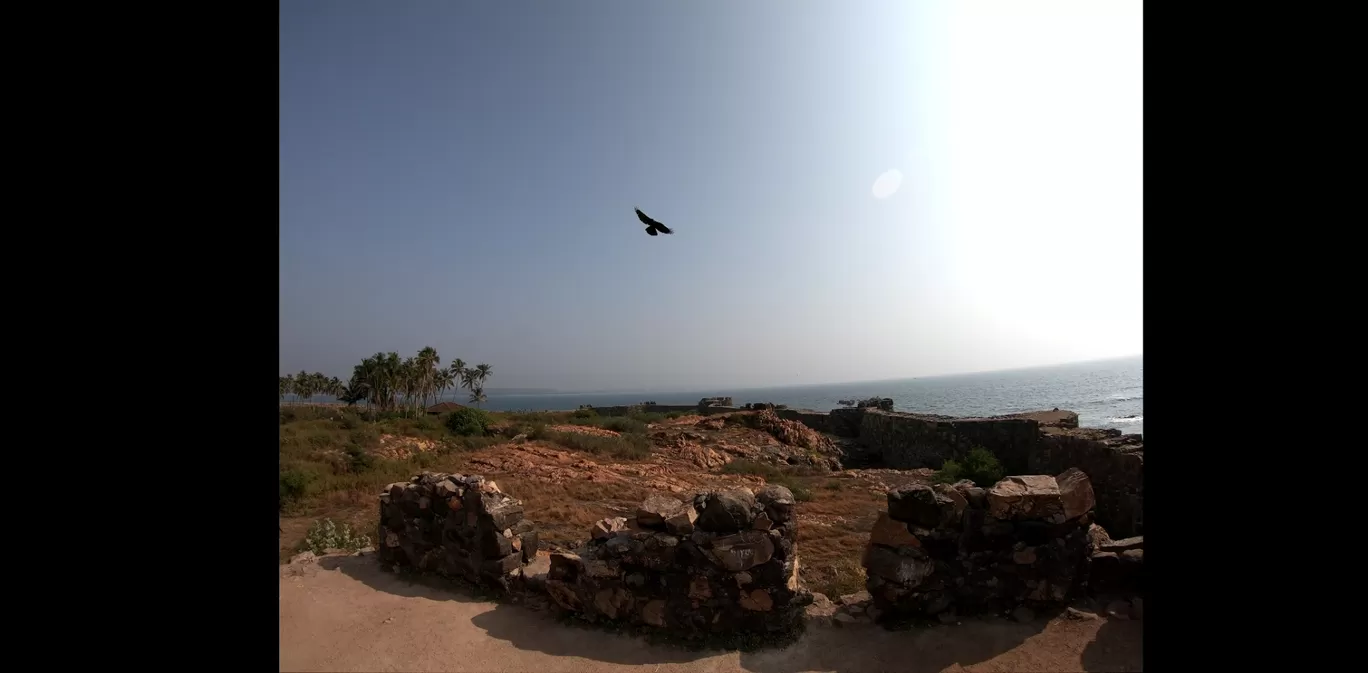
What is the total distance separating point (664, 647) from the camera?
460 centimetres

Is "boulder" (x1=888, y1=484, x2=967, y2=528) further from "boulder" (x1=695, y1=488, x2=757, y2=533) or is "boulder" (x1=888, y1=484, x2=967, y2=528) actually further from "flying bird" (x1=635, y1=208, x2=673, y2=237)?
"flying bird" (x1=635, y1=208, x2=673, y2=237)

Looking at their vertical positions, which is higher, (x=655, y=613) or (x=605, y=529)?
(x=605, y=529)

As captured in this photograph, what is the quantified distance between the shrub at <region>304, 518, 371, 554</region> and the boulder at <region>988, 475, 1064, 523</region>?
336 inches

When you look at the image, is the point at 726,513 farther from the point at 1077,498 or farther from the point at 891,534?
the point at 1077,498

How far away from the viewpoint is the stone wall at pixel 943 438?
14.4 meters

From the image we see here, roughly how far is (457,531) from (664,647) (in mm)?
3215

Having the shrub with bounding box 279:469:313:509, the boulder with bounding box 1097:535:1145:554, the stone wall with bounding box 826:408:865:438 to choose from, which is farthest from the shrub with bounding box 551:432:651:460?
the boulder with bounding box 1097:535:1145:554

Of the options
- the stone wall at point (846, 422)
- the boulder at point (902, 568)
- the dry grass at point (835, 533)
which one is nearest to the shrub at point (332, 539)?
the dry grass at point (835, 533)

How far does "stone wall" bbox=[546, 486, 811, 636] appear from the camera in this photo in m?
4.75

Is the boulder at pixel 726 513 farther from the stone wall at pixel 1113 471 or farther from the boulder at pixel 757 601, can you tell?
the stone wall at pixel 1113 471

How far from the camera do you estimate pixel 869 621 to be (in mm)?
4832

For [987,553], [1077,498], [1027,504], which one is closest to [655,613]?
[987,553]
